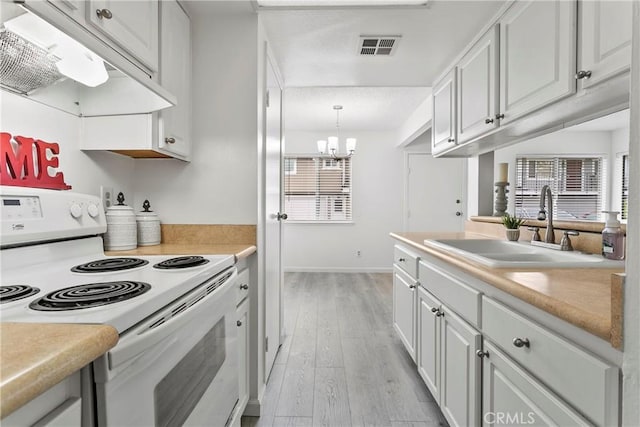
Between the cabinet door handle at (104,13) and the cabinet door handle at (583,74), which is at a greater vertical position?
the cabinet door handle at (104,13)

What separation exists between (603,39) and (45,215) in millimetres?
2070

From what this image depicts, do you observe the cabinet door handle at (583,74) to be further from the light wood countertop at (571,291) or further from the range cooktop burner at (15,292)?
the range cooktop burner at (15,292)

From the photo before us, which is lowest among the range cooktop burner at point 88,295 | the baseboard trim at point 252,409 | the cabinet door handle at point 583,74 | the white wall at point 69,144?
the baseboard trim at point 252,409

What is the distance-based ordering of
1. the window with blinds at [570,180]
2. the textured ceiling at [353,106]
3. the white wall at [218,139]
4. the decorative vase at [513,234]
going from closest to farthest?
the white wall at [218,139] < the decorative vase at [513,234] < the window with blinds at [570,180] < the textured ceiling at [353,106]

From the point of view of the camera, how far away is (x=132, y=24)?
1.27 meters

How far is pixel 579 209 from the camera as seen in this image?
2.33m

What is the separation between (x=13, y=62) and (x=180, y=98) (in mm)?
736

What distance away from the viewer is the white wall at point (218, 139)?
5.94ft

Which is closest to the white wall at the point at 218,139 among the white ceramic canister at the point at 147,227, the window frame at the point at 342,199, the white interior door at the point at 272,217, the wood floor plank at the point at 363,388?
the white ceramic canister at the point at 147,227

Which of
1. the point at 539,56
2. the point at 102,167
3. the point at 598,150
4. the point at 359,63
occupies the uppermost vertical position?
the point at 359,63

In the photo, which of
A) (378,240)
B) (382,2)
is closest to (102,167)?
(382,2)

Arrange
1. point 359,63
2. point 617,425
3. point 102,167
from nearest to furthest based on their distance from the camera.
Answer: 1. point 617,425
2. point 102,167
3. point 359,63

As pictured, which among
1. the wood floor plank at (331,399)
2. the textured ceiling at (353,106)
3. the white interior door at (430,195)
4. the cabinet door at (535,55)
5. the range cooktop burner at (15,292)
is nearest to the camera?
the range cooktop burner at (15,292)

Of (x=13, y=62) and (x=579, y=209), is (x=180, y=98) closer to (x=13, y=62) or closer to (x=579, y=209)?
(x=13, y=62)
